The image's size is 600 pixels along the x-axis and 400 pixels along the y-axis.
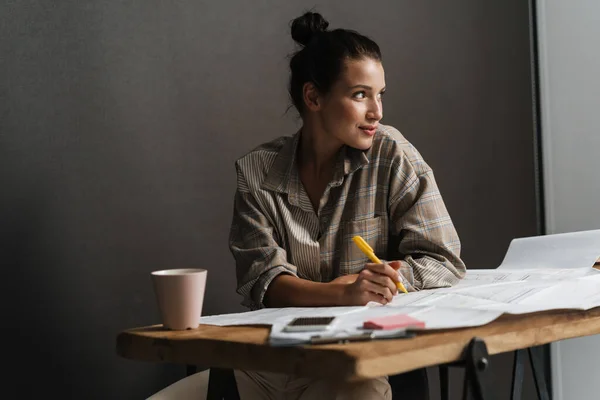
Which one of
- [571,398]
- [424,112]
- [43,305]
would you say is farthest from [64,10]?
[571,398]

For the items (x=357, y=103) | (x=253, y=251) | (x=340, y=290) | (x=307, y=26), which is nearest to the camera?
(x=340, y=290)

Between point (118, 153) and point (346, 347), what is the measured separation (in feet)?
3.79

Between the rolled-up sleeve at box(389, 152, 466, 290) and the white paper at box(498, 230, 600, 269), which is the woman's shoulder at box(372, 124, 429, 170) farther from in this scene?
the white paper at box(498, 230, 600, 269)

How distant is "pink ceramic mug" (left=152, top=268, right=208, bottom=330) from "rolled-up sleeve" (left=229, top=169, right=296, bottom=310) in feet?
1.29

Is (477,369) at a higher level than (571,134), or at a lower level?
lower

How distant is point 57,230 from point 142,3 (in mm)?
616

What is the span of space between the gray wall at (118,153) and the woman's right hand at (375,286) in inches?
29.9

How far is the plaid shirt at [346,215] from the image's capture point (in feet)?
5.16

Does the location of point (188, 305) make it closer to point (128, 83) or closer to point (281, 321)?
point (281, 321)

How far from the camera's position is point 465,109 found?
2.63 meters

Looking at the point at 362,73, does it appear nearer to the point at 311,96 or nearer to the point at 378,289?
the point at 311,96

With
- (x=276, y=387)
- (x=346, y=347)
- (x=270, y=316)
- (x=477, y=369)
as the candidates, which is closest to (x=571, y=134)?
(x=276, y=387)

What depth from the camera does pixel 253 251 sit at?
1545mm

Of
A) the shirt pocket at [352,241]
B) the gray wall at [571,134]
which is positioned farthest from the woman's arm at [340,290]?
the gray wall at [571,134]
